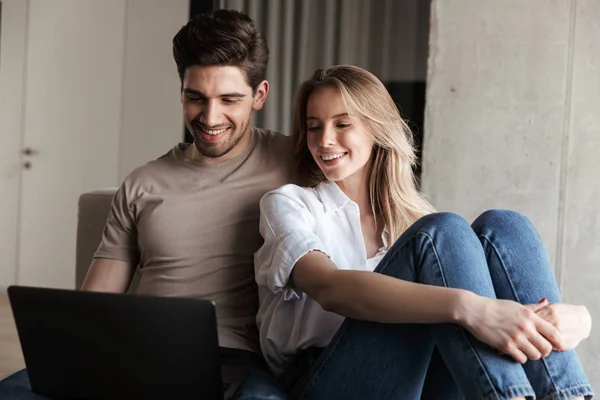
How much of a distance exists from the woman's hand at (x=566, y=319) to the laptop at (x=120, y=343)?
66cm

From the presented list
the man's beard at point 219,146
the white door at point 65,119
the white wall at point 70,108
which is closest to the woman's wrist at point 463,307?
the man's beard at point 219,146

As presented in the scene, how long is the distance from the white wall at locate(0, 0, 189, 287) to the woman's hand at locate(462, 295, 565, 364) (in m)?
3.92

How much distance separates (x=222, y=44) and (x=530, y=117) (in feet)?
5.03

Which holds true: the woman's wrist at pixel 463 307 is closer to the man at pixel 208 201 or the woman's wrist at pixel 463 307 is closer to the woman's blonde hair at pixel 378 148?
the woman's blonde hair at pixel 378 148

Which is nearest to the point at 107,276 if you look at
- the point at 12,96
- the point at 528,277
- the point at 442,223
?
→ the point at 442,223

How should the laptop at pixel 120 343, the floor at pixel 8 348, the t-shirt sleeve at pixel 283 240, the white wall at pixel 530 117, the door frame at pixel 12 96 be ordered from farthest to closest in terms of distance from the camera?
the door frame at pixel 12 96 → the floor at pixel 8 348 → the white wall at pixel 530 117 → the t-shirt sleeve at pixel 283 240 → the laptop at pixel 120 343

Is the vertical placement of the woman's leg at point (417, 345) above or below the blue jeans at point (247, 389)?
above

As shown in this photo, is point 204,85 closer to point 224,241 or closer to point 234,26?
point 234,26

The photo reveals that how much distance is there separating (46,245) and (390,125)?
3.94 meters

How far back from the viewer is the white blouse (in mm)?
1749

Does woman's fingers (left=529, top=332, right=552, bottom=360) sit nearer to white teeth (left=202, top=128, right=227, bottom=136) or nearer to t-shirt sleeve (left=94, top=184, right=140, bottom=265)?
white teeth (left=202, top=128, right=227, bottom=136)

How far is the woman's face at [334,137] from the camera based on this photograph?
1929mm

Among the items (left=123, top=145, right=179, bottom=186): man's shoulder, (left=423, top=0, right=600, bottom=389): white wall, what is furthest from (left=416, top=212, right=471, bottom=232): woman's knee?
(left=423, top=0, right=600, bottom=389): white wall

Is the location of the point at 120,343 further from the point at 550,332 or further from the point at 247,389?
the point at 550,332
